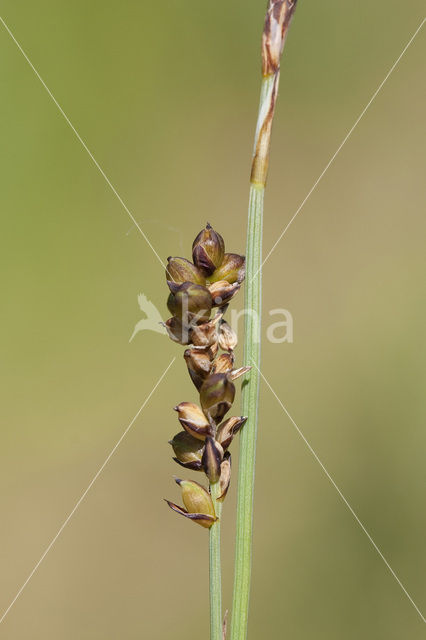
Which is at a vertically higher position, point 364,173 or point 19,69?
point 19,69

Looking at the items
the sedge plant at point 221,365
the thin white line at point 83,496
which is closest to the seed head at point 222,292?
the sedge plant at point 221,365

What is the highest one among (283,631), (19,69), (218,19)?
(218,19)

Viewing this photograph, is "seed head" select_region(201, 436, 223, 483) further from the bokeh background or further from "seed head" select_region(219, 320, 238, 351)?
the bokeh background

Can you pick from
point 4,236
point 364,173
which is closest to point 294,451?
point 364,173

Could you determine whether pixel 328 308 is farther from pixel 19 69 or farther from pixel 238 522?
pixel 238 522

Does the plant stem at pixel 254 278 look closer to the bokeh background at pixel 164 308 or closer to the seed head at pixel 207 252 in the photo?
the seed head at pixel 207 252

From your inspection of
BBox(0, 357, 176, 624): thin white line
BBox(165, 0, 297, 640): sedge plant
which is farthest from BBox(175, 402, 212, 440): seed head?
BBox(0, 357, 176, 624): thin white line
